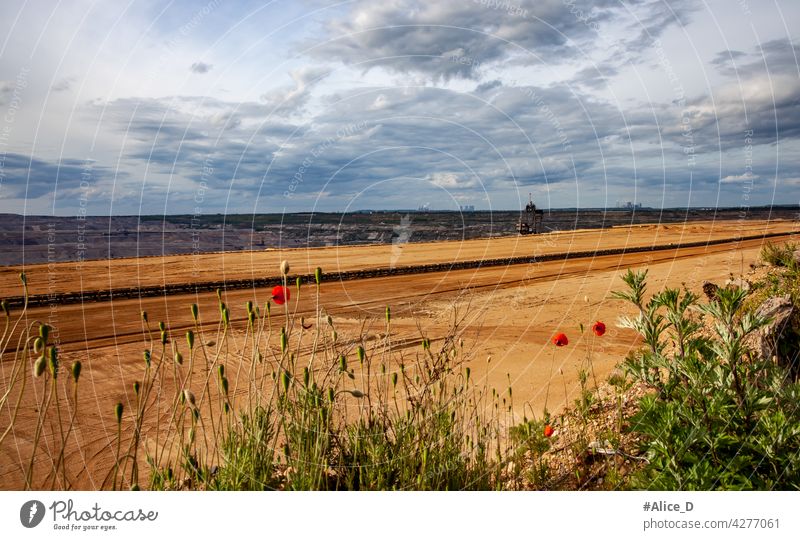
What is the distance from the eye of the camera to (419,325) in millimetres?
4125

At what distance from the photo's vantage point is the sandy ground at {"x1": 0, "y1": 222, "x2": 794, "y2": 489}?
4805 mm

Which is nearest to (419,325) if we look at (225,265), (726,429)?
(726,429)

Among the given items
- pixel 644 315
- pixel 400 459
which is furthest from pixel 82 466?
pixel 644 315

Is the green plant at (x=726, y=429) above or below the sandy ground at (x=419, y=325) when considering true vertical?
above

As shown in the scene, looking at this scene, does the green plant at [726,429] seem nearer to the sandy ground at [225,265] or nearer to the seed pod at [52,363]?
the seed pod at [52,363]

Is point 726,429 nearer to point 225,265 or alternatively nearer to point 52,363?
point 52,363

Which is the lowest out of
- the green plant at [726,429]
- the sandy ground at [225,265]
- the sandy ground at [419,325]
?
the sandy ground at [419,325]

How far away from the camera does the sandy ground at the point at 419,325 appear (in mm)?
4805

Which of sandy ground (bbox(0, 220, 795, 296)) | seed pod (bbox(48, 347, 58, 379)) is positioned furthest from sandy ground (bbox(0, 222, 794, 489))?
seed pod (bbox(48, 347, 58, 379))

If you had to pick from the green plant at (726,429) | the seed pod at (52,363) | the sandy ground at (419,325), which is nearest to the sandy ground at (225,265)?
the sandy ground at (419,325)

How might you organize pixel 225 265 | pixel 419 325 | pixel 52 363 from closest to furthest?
pixel 52 363
pixel 419 325
pixel 225 265

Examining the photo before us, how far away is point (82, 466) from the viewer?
407cm

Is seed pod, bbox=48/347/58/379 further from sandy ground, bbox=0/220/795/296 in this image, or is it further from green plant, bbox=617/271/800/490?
sandy ground, bbox=0/220/795/296
